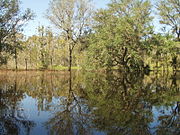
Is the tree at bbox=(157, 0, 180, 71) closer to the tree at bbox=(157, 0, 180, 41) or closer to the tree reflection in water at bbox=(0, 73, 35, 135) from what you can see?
the tree at bbox=(157, 0, 180, 41)

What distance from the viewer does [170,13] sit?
131 ft

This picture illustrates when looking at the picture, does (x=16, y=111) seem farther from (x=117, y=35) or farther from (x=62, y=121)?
(x=117, y=35)

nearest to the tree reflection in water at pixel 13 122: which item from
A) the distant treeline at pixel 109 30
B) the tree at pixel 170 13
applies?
the distant treeline at pixel 109 30

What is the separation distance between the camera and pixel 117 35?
27766 millimetres

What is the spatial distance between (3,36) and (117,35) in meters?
14.2

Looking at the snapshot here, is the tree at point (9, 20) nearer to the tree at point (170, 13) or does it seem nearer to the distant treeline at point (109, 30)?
the distant treeline at point (109, 30)

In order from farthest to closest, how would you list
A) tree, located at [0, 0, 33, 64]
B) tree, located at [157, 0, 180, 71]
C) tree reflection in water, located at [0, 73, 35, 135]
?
tree, located at [157, 0, 180, 71] < tree, located at [0, 0, 33, 64] < tree reflection in water, located at [0, 73, 35, 135]

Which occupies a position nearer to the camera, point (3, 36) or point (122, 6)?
point (3, 36)

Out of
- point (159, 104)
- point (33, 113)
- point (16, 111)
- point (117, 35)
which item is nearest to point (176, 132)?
point (159, 104)

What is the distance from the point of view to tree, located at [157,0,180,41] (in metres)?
39.2

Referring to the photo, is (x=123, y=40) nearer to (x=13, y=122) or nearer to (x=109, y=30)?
(x=109, y=30)

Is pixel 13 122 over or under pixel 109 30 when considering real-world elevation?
under

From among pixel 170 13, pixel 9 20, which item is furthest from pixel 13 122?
pixel 170 13

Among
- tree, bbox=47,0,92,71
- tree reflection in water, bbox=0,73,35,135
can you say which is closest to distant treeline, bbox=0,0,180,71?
tree, bbox=47,0,92,71
